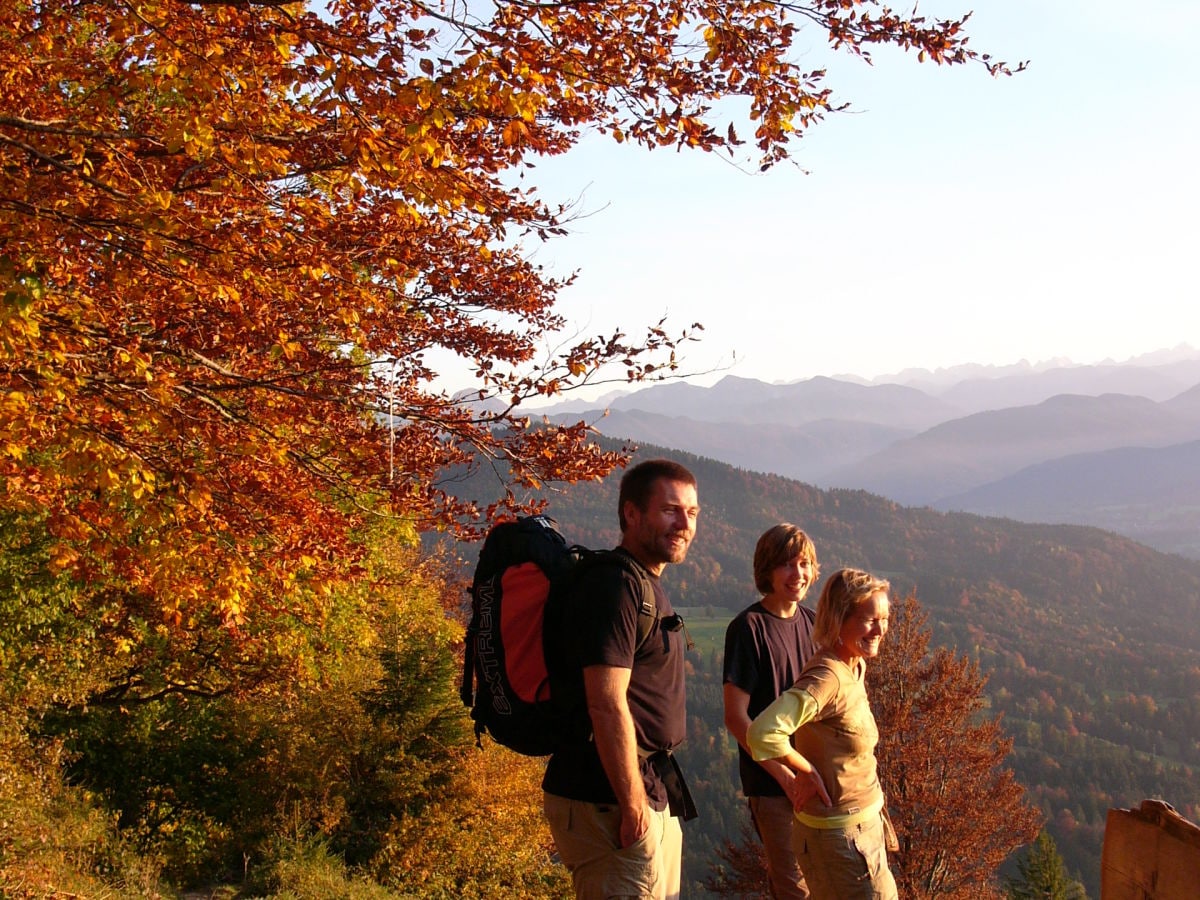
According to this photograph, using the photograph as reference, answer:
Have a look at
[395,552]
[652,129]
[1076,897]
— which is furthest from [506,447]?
[1076,897]

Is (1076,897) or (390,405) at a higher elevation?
(390,405)

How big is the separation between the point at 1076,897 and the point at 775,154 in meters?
48.2

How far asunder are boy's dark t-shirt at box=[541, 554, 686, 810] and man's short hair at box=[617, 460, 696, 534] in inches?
10.6

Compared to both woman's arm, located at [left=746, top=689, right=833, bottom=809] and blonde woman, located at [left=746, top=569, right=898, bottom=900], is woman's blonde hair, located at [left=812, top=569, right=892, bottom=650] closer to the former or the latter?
blonde woman, located at [left=746, top=569, right=898, bottom=900]

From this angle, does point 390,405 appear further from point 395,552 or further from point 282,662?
point 395,552

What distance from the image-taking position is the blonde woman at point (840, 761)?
3.38m

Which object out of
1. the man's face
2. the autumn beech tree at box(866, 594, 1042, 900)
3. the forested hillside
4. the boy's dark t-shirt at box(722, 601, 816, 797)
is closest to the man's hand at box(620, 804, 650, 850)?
the man's face

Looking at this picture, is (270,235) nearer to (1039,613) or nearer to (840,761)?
(840,761)

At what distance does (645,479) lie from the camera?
10.7ft

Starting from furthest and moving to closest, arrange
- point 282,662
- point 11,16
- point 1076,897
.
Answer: point 1076,897, point 282,662, point 11,16

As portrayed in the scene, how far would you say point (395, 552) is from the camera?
2491cm

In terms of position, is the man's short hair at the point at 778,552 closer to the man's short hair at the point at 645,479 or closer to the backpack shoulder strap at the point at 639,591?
the man's short hair at the point at 645,479

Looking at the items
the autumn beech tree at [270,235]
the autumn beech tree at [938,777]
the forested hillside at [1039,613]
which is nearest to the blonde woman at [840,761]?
the autumn beech tree at [270,235]

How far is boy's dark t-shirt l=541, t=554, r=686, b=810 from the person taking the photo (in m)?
2.88
